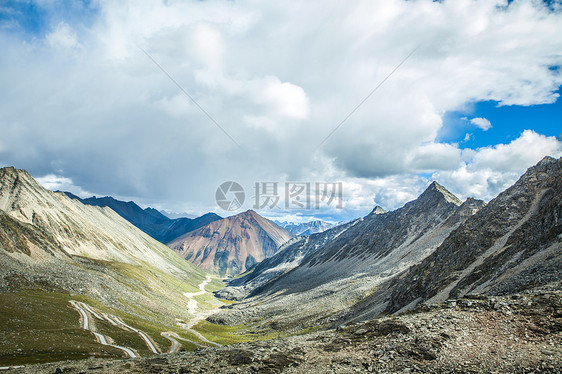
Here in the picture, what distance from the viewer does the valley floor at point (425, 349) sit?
64.5 feet

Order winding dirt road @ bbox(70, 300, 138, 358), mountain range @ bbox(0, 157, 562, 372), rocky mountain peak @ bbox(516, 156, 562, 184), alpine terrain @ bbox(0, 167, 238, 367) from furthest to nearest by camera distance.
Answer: rocky mountain peak @ bbox(516, 156, 562, 184) < winding dirt road @ bbox(70, 300, 138, 358) < alpine terrain @ bbox(0, 167, 238, 367) < mountain range @ bbox(0, 157, 562, 372)

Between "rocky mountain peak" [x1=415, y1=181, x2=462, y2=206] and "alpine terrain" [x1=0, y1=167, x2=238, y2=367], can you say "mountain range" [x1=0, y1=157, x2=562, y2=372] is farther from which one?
"rocky mountain peak" [x1=415, y1=181, x2=462, y2=206]

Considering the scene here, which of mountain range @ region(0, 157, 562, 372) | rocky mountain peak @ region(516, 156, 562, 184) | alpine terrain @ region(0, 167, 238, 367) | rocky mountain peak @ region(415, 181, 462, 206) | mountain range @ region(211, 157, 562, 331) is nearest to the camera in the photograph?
mountain range @ region(0, 157, 562, 372)

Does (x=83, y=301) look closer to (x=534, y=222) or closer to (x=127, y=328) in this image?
(x=127, y=328)

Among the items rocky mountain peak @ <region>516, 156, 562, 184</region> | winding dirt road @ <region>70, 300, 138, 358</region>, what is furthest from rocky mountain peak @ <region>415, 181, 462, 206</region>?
winding dirt road @ <region>70, 300, 138, 358</region>

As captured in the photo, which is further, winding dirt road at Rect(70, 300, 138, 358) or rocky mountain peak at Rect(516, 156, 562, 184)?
rocky mountain peak at Rect(516, 156, 562, 184)

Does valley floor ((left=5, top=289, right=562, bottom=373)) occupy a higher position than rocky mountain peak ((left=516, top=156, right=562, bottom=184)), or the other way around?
rocky mountain peak ((left=516, top=156, right=562, bottom=184))

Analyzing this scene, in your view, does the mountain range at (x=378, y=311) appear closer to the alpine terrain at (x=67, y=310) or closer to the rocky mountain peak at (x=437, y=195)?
the alpine terrain at (x=67, y=310)

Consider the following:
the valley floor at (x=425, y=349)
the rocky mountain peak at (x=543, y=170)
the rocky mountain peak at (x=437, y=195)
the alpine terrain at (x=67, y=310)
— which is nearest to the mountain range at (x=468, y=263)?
the rocky mountain peak at (x=543, y=170)

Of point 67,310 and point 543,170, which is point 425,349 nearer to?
point 67,310

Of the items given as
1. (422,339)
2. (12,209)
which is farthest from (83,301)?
(12,209)

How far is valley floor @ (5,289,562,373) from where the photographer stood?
19.7m

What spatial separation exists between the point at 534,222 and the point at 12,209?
24191cm

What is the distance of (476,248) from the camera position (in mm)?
66312
